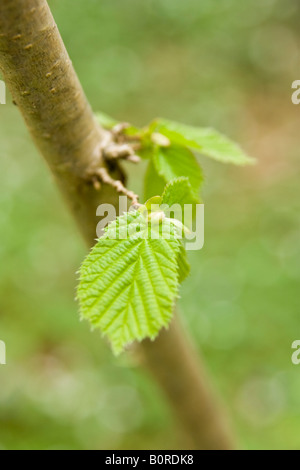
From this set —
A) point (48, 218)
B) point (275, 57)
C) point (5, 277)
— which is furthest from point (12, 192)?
point (275, 57)

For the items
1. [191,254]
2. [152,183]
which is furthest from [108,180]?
[191,254]

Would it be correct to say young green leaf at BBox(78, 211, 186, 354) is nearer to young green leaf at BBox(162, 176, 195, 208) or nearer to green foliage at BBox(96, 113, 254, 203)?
young green leaf at BBox(162, 176, 195, 208)

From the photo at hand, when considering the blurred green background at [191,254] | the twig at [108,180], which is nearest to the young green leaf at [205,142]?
the twig at [108,180]

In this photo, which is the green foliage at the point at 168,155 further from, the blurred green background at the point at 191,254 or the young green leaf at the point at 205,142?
the blurred green background at the point at 191,254

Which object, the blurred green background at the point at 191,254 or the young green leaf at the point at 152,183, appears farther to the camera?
the blurred green background at the point at 191,254

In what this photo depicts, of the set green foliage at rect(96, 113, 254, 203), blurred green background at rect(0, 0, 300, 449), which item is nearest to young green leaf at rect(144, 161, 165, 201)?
green foliage at rect(96, 113, 254, 203)

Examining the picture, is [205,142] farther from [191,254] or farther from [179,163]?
[191,254]
